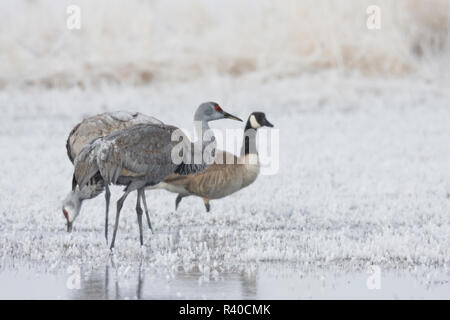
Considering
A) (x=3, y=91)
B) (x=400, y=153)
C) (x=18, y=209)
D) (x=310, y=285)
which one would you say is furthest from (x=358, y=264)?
(x=3, y=91)

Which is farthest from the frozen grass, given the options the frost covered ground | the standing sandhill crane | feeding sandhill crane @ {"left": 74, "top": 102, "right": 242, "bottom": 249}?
feeding sandhill crane @ {"left": 74, "top": 102, "right": 242, "bottom": 249}

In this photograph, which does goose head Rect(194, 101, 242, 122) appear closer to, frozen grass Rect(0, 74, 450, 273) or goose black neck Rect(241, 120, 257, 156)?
goose black neck Rect(241, 120, 257, 156)

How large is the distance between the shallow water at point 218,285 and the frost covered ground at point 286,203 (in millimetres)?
53

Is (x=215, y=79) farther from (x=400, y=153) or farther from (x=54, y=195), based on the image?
(x=54, y=195)

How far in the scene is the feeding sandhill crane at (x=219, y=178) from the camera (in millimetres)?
10273

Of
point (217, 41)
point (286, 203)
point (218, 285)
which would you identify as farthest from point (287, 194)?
point (217, 41)

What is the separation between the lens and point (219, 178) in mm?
10328

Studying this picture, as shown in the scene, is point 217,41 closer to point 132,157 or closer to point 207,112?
point 207,112

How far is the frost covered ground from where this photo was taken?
8.08 meters

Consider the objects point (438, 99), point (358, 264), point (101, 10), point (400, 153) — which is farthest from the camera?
point (101, 10)

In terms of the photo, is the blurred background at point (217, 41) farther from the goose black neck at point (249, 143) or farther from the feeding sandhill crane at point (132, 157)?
the feeding sandhill crane at point (132, 157)

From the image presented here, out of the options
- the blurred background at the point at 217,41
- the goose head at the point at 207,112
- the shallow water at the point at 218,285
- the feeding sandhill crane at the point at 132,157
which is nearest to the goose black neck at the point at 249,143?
the goose head at the point at 207,112

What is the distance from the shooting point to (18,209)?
10641 millimetres

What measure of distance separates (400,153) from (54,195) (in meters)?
5.91
